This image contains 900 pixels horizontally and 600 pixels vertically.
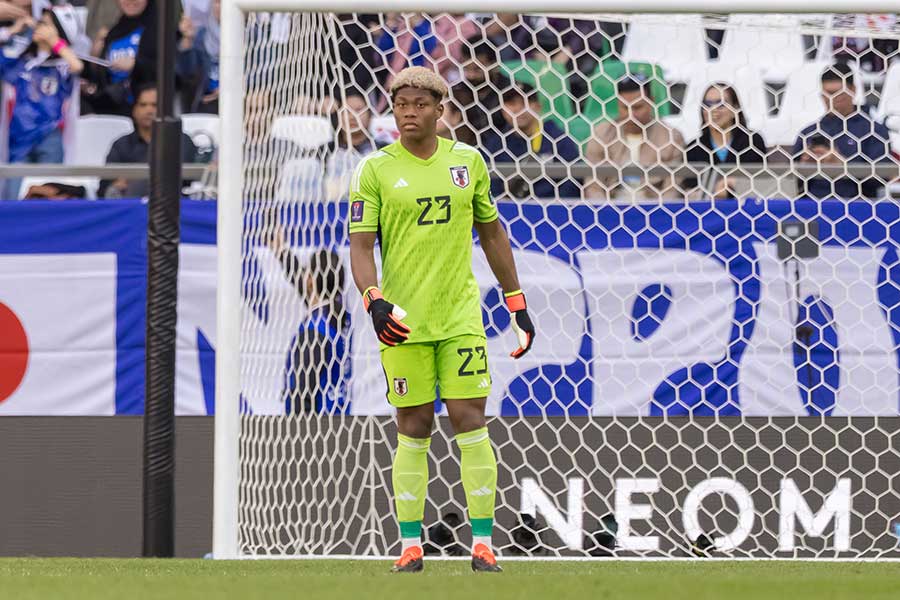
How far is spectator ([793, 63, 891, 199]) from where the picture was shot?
21.5 feet

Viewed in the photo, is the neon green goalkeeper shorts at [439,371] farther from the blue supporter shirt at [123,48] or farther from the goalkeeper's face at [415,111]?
the blue supporter shirt at [123,48]

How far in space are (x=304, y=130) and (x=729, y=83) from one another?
6.55 feet

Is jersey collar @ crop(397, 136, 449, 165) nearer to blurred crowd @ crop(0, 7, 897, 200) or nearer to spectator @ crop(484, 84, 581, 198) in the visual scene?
blurred crowd @ crop(0, 7, 897, 200)

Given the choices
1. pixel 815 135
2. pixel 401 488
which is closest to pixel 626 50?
pixel 815 135

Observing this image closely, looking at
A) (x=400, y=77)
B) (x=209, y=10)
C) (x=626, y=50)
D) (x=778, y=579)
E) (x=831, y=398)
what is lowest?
(x=778, y=579)

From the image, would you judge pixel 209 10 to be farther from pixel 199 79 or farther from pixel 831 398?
pixel 831 398

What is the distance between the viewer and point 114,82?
895cm

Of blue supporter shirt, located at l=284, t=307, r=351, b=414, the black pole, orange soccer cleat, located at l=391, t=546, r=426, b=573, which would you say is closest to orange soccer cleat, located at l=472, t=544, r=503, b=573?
orange soccer cleat, located at l=391, t=546, r=426, b=573

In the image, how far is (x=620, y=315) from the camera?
6.73m

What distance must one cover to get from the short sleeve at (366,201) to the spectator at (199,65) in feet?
13.1

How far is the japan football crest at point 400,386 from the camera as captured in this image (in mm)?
4922

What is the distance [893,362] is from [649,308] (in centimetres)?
109

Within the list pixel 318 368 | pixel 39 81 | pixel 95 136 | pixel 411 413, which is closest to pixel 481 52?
pixel 318 368

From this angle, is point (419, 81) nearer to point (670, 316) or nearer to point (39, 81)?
point (670, 316)
